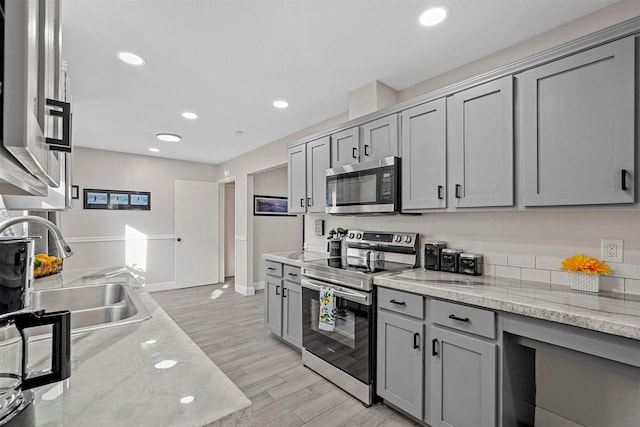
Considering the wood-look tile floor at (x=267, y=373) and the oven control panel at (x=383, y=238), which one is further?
the oven control panel at (x=383, y=238)

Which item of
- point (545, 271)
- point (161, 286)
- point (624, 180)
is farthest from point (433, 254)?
point (161, 286)

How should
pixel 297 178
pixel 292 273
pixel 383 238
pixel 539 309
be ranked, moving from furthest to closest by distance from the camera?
pixel 297 178, pixel 292 273, pixel 383 238, pixel 539 309

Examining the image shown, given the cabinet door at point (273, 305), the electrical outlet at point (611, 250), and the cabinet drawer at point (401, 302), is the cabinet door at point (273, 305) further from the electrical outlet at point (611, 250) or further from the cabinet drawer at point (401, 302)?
the electrical outlet at point (611, 250)

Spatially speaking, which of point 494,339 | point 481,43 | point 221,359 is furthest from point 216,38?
point 221,359

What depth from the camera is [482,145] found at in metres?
1.93

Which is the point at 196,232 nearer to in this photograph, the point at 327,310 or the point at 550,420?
the point at 327,310

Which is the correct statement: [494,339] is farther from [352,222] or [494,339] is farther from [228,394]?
[352,222]

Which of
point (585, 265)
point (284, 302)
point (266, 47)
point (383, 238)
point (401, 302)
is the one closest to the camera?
point (585, 265)

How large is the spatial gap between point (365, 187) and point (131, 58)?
212 cm

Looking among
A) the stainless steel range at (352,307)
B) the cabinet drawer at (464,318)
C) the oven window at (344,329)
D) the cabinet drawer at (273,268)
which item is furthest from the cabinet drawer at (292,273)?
the cabinet drawer at (464,318)

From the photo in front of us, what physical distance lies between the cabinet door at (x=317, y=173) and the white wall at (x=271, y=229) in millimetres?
2379

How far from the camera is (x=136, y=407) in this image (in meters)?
0.64

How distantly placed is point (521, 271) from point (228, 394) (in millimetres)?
2034

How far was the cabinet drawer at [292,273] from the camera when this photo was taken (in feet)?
9.62
